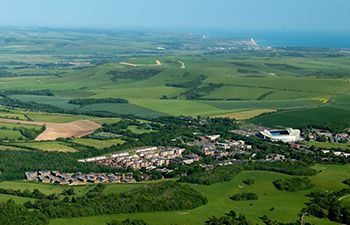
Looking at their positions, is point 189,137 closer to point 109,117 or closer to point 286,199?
point 109,117

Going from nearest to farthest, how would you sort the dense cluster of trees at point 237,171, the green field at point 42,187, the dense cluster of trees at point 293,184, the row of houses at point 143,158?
the green field at point 42,187, the dense cluster of trees at point 293,184, the dense cluster of trees at point 237,171, the row of houses at point 143,158

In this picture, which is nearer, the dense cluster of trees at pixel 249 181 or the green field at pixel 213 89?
the dense cluster of trees at pixel 249 181

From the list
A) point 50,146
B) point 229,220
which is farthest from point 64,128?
point 229,220

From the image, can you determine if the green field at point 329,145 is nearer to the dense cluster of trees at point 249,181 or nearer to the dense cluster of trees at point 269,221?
the dense cluster of trees at point 249,181

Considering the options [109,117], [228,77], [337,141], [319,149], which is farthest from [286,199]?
[228,77]

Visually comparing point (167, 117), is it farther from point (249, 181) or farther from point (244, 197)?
point (244, 197)

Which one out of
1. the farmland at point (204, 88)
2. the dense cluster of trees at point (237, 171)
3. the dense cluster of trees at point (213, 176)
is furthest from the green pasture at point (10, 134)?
the dense cluster of trees at point (213, 176)
